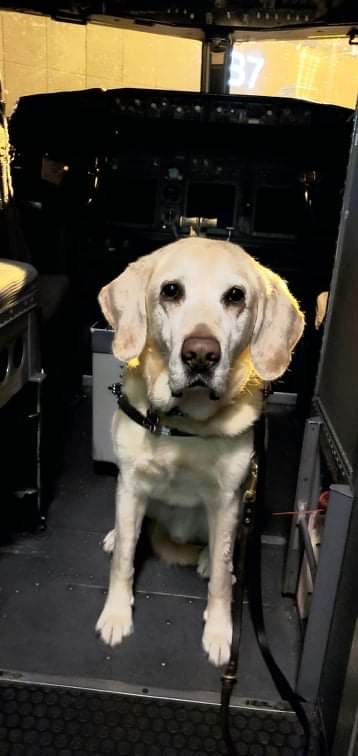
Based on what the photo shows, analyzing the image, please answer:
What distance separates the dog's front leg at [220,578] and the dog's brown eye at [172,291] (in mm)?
503

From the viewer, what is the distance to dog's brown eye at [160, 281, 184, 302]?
3.67 ft

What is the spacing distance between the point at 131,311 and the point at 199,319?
21 centimetres

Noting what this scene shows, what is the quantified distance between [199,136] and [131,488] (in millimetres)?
1622

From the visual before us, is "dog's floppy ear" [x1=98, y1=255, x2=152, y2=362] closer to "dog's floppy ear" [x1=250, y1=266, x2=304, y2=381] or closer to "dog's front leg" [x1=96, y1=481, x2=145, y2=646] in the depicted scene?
"dog's floppy ear" [x1=250, y1=266, x2=304, y2=381]

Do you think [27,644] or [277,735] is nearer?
[277,735]

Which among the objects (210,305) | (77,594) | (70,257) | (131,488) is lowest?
(77,594)

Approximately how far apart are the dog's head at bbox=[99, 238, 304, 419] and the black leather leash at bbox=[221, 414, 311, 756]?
0.70ft

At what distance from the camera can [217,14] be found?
81.8 inches

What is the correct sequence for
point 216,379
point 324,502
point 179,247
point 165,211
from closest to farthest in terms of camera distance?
1. point 216,379
2. point 179,247
3. point 324,502
4. point 165,211

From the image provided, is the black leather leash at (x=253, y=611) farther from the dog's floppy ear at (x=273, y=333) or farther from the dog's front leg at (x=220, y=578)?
the dog's floppy ear at (x=273, y=333)

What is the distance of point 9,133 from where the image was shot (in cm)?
229

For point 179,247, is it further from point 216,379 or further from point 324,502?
point 324,502

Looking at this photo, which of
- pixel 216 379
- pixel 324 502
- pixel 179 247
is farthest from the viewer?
pixel 324 502

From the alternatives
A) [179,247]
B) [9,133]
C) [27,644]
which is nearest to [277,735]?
[27,644]
